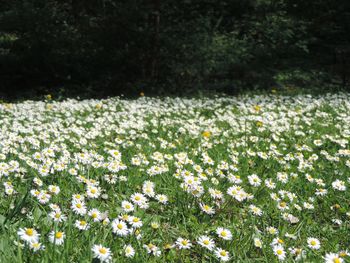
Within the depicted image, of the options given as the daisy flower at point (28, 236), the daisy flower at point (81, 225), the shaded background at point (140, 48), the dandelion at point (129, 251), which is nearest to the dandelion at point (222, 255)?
the dandelion at point (129, 251)

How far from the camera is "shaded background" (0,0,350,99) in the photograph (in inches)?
415

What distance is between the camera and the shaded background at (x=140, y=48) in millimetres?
10531

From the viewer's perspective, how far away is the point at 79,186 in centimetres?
291

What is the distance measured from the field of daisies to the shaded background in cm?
548

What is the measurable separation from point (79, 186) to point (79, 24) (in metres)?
9.14

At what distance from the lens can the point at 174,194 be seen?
302cm

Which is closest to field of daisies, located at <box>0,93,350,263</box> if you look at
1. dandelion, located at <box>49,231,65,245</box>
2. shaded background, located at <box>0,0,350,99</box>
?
dandelion, located at <box>49,231,65,245</box>

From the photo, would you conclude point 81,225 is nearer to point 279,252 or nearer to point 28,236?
point 28,236

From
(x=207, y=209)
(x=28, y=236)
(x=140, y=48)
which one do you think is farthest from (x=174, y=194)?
(x=140, y=48)

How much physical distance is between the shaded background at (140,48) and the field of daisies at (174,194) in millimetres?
5481

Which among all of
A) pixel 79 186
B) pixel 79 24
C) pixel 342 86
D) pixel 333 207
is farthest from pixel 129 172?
pixel 342 86

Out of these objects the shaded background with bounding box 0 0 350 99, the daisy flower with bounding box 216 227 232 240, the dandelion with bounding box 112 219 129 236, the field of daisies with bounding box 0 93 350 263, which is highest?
the dandelion with bounding box 112 219 129 236

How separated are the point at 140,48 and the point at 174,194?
329 inches

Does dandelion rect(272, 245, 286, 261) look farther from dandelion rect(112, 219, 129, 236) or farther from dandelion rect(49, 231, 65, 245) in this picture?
dandelion rect(49, 231, 65, 245)
